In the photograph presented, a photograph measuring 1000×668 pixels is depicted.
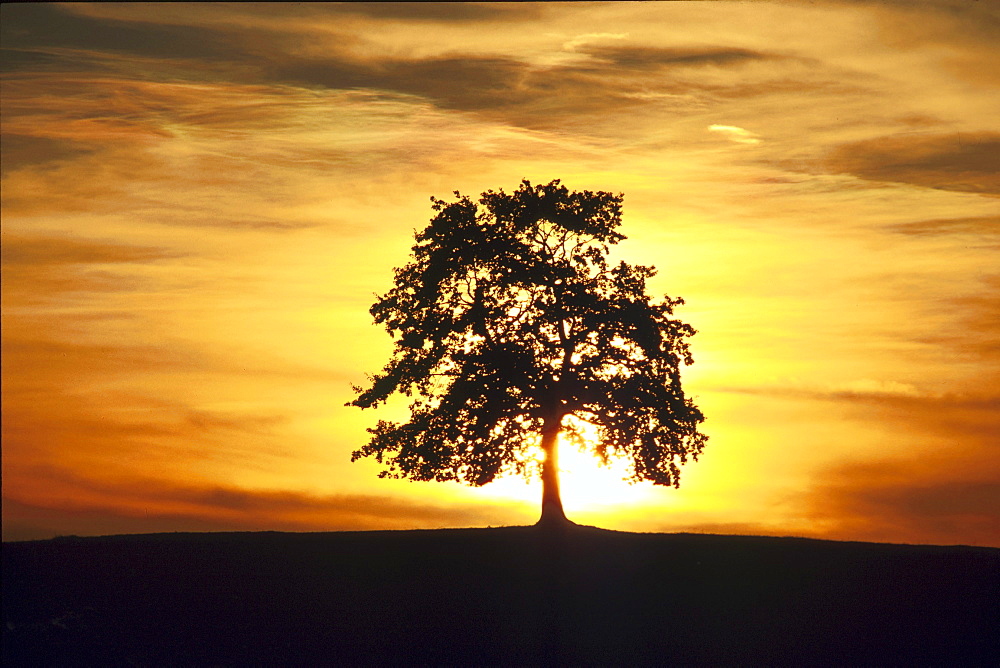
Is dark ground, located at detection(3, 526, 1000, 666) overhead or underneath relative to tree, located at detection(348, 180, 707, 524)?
underneath

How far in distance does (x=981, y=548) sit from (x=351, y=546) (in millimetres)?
26560

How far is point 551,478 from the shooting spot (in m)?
41.4

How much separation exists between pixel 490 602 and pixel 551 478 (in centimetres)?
790

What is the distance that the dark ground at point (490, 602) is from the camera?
30781 mm

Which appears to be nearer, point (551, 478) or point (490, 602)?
point (490, 602)

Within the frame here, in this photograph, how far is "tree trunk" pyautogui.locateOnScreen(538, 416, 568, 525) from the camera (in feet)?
135

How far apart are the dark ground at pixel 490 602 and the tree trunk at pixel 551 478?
0.72 meters

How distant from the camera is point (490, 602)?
34.4 meters

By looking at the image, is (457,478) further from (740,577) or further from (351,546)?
(740,577)

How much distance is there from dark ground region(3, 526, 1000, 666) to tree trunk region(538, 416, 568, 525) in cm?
72

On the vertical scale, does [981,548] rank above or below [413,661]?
above

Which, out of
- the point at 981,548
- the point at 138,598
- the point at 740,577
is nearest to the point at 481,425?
the point at 740,577

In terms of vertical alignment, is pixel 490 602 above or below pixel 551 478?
below

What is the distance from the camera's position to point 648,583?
36875mm
